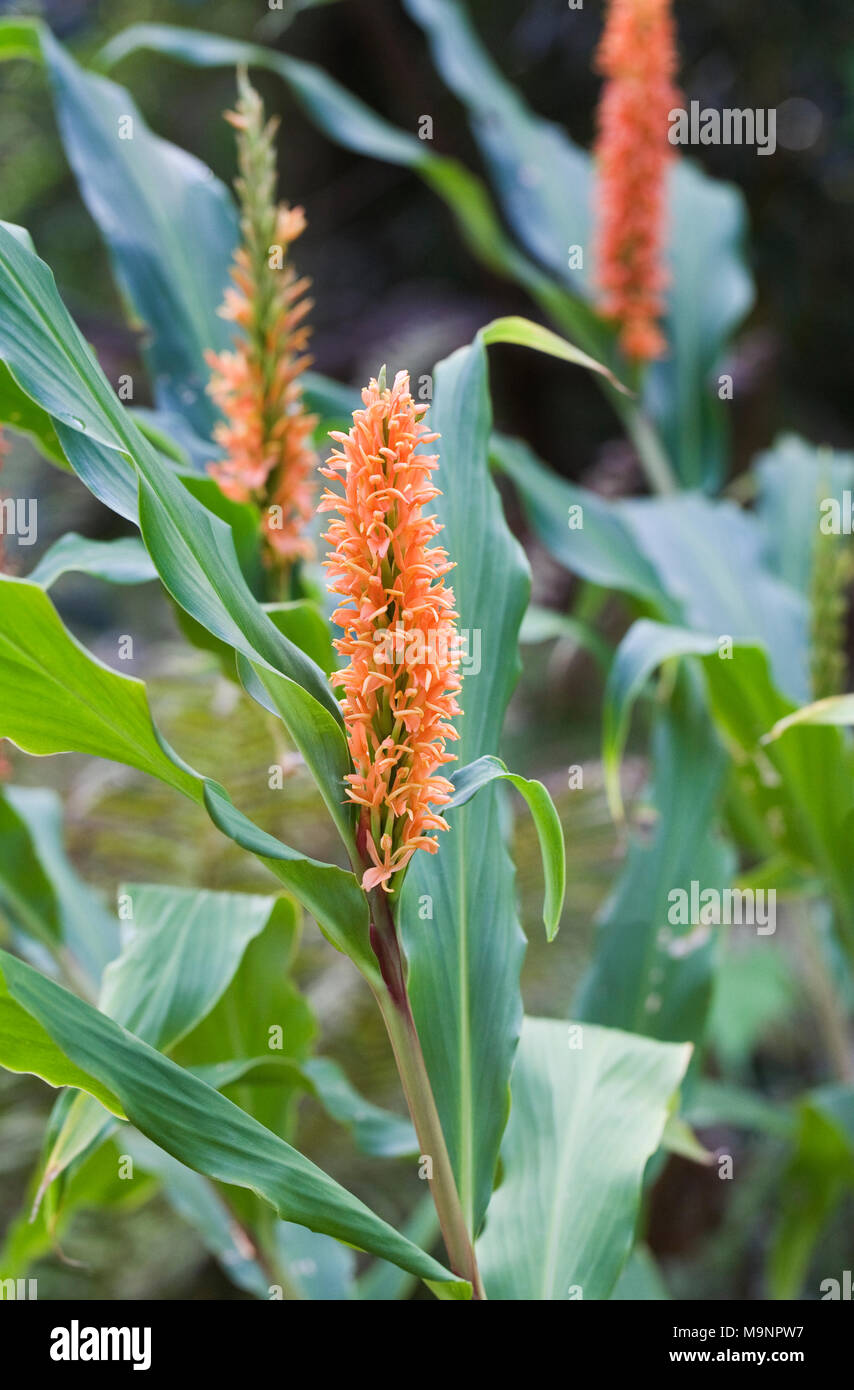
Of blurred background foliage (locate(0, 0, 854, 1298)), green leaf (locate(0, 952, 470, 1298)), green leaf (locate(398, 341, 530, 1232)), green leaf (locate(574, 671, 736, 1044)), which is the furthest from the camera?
blurred background foliage (locate(0, 0, 854, 1298))

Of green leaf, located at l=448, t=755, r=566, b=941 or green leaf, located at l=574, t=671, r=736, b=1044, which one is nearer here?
green leaf, located at l=448, t=755, r=566, b=941

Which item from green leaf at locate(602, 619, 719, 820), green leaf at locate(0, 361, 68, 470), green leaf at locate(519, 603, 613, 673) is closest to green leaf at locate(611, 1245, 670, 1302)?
green leaf at locate(602, 619, 719, 820)

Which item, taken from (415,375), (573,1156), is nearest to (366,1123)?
(573,1156)

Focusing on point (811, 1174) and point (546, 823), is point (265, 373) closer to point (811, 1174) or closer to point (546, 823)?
point (546, 823)

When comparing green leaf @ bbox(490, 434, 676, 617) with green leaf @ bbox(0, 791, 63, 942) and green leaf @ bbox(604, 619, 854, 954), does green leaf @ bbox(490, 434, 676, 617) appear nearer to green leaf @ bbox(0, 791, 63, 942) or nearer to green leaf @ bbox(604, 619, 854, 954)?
green leaf @ bbox(604, 619, 854, 954)

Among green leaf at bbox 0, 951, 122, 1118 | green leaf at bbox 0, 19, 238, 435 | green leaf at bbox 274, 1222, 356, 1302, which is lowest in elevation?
green leaf at bbox 274, 1222, 356, 1302

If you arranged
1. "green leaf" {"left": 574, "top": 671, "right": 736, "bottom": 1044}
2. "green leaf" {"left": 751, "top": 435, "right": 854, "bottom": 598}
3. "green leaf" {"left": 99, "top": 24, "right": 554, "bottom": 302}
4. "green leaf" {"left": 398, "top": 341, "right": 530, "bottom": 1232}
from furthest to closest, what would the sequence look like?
1. "green leaf" {"left": 751, "top": 435, "right": 854, "bottom": 598}
2. "green leaf" {"left": 99, "top": 24, "right": 554, "bottom": 302}
3. "green leaf" {"left": 574, "top": 671, "right": 736, "bottom": 1044}
4. "green leaf" {"left": 398, "top": 341, "right": 530, "bottom": 1232}

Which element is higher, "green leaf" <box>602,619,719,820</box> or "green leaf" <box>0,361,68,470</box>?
"green leaf" <box>0,361,68,470</box>

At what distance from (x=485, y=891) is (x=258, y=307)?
39cm

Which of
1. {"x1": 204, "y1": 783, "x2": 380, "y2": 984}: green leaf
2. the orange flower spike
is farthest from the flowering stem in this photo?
the orange flower spike

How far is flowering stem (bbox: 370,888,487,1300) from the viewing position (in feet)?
1.60

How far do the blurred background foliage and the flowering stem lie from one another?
63 cm

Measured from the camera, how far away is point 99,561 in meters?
0.68

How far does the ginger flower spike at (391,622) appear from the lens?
0.44 meters
